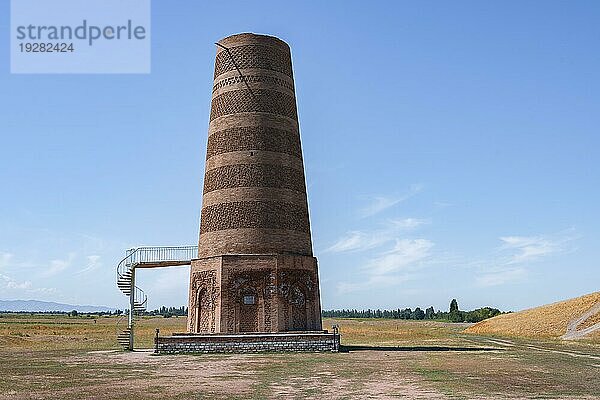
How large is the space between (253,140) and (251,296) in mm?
6971

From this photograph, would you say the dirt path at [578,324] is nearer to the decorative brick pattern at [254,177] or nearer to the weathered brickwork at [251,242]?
the weathered brickwork at [251,242]

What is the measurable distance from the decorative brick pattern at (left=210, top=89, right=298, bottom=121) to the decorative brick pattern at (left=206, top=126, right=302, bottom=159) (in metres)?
0.91

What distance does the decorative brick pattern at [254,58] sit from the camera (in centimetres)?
3048

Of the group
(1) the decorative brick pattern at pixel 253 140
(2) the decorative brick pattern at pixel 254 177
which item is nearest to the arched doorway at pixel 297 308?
(2) the decorative brick pattern at pixel 254 177

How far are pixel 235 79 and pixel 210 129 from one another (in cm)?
268

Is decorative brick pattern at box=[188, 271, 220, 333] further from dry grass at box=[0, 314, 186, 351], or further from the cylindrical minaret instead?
dry grass at box=[0, 314, 186, 351]

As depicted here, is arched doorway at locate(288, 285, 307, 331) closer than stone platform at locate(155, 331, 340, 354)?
No

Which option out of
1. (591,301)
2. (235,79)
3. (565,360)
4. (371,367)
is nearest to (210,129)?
(235,79)

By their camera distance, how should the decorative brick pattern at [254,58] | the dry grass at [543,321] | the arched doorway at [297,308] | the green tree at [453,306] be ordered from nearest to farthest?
the arched doorway at [297,308] < the decorative brick pattern at [254,58] < the dry grass at [543,321] < the green tree at [453,306]

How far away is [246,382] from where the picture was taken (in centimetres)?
1564

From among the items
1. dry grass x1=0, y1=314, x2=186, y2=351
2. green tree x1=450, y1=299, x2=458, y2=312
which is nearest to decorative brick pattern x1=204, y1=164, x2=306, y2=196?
dry grass x1=0, y1=314, x2=186, y2=351

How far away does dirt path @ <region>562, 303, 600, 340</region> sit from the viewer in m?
43.3

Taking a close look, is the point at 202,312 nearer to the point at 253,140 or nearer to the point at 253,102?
the point at 253,140

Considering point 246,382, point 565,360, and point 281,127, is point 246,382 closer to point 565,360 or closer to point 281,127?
point 565,360
